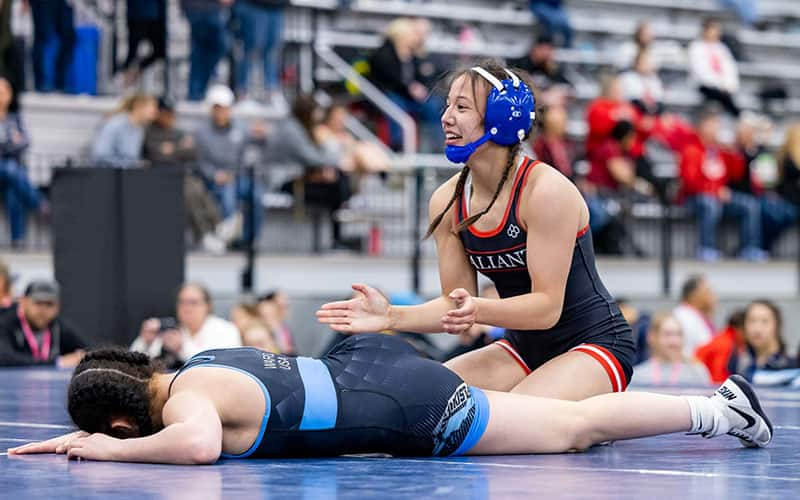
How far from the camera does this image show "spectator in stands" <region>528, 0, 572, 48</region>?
15.7 metres

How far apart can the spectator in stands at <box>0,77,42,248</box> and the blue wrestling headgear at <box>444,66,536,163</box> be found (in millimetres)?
6815

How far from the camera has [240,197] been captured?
11.6 metres

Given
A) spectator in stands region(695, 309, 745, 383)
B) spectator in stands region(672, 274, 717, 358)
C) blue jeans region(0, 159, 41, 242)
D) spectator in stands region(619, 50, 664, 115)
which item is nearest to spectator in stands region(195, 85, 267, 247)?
blue jeans region(0, 159, 41, 242)

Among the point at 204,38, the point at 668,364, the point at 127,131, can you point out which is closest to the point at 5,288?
the point at 127,131

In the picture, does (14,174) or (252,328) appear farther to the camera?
(14,174)

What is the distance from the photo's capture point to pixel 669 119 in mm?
14438

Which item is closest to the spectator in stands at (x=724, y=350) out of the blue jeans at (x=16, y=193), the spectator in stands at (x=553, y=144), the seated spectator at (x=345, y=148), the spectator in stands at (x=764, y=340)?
the spectator in stands at (x=764, y=340)

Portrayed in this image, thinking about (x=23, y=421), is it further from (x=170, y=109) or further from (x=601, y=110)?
(x=601, y=110)

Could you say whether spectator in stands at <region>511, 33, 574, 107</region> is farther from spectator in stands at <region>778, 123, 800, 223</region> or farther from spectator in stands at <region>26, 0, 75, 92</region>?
spectator in stands at <region>26, 0, 75, 92</region>

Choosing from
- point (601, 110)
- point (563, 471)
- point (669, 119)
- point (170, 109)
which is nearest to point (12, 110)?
point (170, 109)

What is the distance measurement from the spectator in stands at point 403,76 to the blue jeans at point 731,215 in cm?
262

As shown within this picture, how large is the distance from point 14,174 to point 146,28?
2.42 meters

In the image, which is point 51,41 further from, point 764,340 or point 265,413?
point 265,413

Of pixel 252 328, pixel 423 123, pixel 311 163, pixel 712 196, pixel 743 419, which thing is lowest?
pixel 252 328
